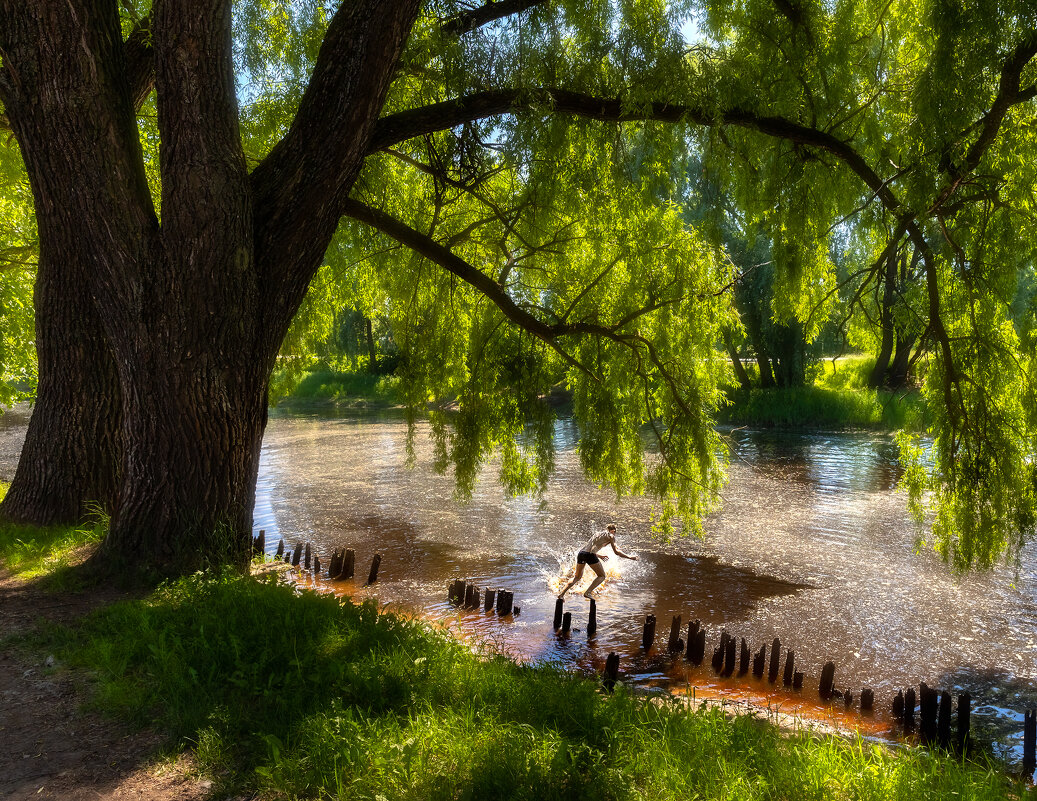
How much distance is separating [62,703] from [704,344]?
295 inches

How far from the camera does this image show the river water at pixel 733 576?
863cm

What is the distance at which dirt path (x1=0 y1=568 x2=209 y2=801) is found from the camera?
12.5 ft

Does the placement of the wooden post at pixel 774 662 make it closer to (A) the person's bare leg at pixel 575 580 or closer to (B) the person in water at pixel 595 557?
(B) the person in water at pixel 595 557

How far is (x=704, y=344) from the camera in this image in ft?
32.6

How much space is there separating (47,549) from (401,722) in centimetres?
455

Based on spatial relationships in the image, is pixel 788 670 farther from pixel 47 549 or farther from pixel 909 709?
pixel 47 549

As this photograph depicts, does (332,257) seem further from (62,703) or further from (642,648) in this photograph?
(62,703)

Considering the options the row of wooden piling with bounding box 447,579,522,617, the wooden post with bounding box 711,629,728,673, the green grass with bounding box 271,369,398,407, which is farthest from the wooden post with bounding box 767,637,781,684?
the green grass with bounding box 271,369,398,407

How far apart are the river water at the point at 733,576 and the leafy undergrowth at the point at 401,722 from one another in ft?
7.85

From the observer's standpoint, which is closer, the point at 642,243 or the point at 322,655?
the point at 322,655

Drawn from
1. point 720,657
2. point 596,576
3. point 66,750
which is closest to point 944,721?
point 720,657

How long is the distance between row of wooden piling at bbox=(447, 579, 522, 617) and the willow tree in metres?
1.53

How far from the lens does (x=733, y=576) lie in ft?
39.0

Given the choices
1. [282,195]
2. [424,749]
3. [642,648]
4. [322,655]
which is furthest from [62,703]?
[642,648]
